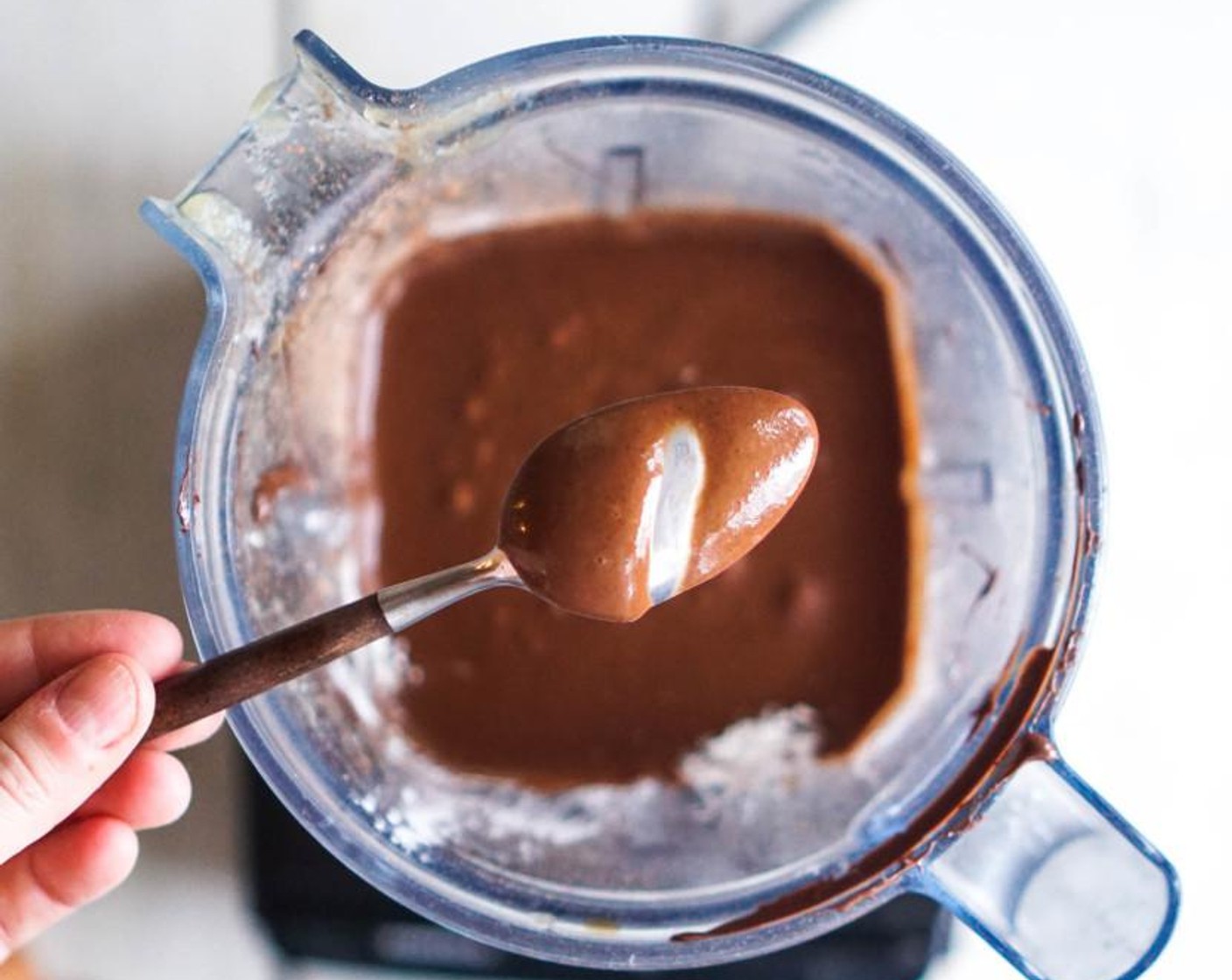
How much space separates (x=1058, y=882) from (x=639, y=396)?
387 mm

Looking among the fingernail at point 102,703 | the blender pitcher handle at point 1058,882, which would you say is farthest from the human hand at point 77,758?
the blender pitcher handle at point 1058,882

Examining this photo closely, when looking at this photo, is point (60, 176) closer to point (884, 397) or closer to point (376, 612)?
point (376, 612)

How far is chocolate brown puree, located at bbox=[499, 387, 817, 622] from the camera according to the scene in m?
0.72

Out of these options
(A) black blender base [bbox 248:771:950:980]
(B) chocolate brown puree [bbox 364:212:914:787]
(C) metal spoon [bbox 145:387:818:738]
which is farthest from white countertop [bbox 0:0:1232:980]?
(C) metal spoon [bbox 145:387:818:738]

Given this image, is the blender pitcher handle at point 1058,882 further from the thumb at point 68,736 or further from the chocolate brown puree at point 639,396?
the thumb at point 68,736

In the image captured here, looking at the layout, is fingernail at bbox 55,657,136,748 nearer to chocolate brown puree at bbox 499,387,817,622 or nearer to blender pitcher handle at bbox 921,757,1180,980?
chocolate brown puree at bbox 499,387,817,622

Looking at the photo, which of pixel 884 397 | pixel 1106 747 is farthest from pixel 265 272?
pixel 1106 747

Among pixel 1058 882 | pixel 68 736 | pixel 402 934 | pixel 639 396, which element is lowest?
pixel 402 934

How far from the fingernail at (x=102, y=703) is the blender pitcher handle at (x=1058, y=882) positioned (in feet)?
1.46

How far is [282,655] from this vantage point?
69 centimetres

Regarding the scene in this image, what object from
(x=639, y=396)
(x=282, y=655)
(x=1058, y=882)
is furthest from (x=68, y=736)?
(x=1058, y=882)

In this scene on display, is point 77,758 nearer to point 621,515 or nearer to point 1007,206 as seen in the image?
point 621,515

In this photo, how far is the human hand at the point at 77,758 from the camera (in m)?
0.72

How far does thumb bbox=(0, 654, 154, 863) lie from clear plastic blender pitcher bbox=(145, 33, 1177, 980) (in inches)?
2.7
